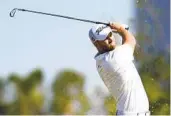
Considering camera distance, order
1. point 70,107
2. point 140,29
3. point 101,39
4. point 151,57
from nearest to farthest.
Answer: point 101,39
point 140,29
point 151,57
point 70,107

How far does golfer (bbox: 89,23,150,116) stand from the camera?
2.28 meters

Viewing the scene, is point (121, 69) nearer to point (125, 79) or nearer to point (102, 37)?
point (125, 79)

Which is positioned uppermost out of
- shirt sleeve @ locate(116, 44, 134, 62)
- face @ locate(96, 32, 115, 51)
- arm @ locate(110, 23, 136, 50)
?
arm @ locate(110, 23, 136, 50)

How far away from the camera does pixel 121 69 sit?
2305mm

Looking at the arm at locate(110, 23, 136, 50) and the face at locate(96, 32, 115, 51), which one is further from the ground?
the arm at locate(110, 23, 136, 50)

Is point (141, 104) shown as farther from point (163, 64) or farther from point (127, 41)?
point (163, 64)

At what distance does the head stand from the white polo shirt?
25mm

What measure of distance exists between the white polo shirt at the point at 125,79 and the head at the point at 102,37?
3 centimetres

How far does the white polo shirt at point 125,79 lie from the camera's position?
2.28 metres

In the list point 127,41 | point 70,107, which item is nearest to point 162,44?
point 70,107

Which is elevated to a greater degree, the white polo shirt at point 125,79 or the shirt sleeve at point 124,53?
the shirt sleeve at point 124,53

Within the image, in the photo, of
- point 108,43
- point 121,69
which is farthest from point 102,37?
point 121,69

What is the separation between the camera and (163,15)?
Result: 5.17 meters

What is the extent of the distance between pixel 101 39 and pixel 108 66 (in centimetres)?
13
